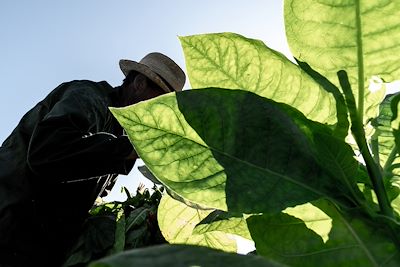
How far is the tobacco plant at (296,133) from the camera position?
1.74 feet

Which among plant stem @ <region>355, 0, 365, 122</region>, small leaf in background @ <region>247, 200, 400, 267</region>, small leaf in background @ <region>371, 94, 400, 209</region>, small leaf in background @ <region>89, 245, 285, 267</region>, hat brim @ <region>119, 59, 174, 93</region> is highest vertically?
hat brim @ <region>119, 59, 174, 93</region>

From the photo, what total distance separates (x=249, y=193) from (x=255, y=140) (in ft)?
0.18

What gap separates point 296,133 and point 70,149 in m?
1.95

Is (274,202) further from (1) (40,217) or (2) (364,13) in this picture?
(1) (40,217)

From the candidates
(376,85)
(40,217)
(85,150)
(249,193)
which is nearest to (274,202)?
(249,193)

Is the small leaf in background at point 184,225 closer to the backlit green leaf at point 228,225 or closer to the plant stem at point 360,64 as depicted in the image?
the backlit green leaf at point 228,225

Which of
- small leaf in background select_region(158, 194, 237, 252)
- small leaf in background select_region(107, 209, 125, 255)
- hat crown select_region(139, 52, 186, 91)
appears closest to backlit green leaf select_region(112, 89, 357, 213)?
small leaf in background select_region(158, 194, 237, 252)

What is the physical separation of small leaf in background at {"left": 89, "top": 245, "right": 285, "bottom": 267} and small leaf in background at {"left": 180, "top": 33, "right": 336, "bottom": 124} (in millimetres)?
281

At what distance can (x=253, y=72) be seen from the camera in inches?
23.6

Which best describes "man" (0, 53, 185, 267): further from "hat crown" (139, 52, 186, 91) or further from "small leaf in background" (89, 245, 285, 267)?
"small leaf in background" (89, 245, 285, 267)

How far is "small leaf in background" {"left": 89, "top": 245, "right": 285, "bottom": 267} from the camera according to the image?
0.99 feet

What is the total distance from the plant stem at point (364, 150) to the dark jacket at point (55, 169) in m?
1.88

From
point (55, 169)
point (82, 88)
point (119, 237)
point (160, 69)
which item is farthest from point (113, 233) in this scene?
point (160, 69)

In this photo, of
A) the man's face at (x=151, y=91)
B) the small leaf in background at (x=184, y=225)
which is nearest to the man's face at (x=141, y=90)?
the man's face at (x=151, y=91)
